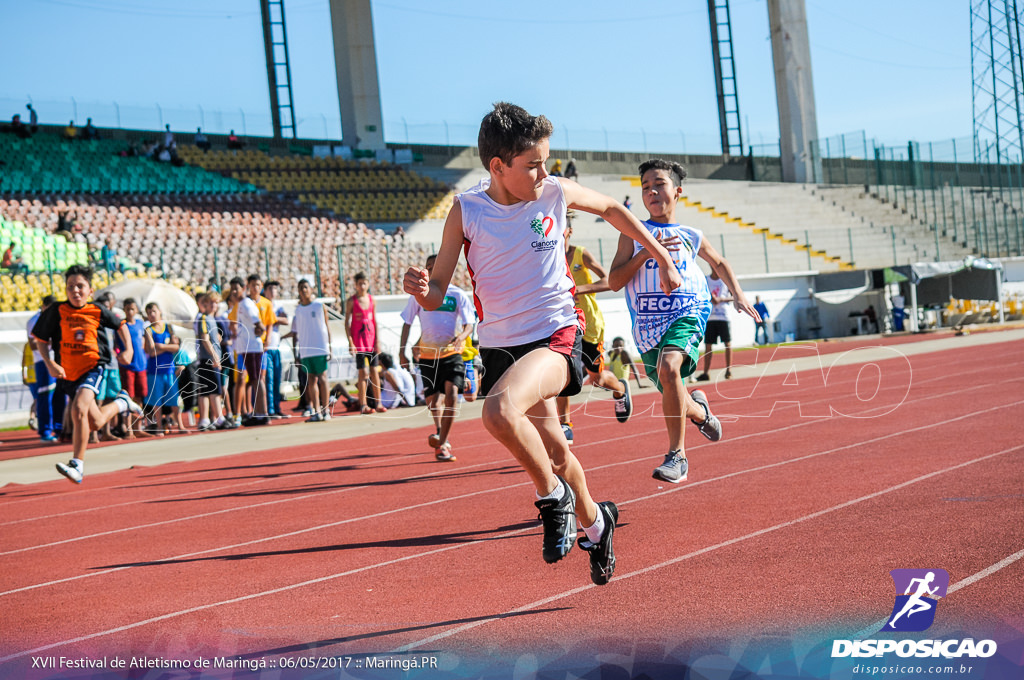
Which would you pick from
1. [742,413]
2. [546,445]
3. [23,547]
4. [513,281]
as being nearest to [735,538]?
[546,445]

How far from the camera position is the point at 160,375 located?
15.0 meters

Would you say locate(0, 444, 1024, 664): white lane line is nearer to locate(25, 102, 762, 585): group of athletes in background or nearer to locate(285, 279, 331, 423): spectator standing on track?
locate(25, 102, 762, 585): group of athletes in background

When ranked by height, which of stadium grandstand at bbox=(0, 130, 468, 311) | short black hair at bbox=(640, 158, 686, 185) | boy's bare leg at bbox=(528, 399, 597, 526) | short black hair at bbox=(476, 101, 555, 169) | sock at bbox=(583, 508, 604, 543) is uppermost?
stadium grandstand at bbox=(0, 130, 468, 311)

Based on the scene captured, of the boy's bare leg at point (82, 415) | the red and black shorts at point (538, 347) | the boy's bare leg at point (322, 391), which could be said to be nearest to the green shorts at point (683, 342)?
the red and black shorts at point (538, 347)

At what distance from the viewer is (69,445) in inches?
547

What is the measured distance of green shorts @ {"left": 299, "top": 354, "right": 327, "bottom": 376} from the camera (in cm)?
1480

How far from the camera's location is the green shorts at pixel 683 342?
661 cm

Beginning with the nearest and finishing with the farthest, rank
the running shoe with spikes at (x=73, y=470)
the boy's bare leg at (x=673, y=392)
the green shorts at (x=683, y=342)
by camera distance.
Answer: the boy's bare leg at (x=673, y=392), the green shorts at (x=683, y=342), the running shoe with spikes at (x=73, y=470)

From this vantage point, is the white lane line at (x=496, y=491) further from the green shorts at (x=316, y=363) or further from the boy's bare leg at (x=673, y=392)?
the green shorts at (x=316, y=363)

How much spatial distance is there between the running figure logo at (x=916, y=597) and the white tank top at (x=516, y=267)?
5.60 ft

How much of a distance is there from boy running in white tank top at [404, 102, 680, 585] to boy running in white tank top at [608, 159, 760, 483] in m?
1.98

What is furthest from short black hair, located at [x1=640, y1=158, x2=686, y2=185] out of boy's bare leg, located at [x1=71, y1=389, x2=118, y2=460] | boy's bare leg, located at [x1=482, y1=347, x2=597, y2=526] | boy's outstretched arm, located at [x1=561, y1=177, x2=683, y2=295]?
boy's bare leg, located at [x1=71, y1=389, x2=118, y2=460]

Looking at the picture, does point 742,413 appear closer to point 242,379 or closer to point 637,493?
point 637,493

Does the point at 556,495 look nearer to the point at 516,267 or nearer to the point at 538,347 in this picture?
the point at 538,347
